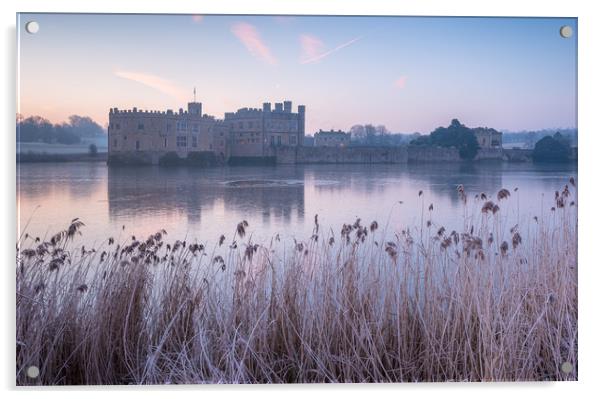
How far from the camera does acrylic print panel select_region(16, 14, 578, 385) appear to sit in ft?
11.8

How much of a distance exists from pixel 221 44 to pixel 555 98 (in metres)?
1.95

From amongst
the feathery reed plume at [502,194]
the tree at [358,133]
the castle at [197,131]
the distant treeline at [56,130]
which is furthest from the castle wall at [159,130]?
the feathery reed plume at [502,194]

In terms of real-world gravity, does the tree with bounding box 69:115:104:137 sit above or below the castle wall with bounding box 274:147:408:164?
above

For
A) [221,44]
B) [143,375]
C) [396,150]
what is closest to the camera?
[143,375]

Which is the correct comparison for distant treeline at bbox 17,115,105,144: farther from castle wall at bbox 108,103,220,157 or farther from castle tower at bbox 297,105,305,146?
castle tower at bbox 297,105,305,146

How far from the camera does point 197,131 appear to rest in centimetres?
391

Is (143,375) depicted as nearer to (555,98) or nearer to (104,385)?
(104,385)

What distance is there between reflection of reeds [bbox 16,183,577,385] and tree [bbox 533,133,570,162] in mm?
201

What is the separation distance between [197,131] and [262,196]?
1.79ft

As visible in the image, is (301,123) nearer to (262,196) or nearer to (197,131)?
(262,196)

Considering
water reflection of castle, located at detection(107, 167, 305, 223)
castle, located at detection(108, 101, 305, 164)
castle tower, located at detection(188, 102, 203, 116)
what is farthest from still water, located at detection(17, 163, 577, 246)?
castle tower, located at detection(188, 102, 203, 116)

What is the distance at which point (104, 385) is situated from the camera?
3553mm

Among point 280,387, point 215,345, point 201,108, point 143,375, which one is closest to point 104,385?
point 143,375

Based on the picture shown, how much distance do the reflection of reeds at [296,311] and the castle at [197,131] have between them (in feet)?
1.91
